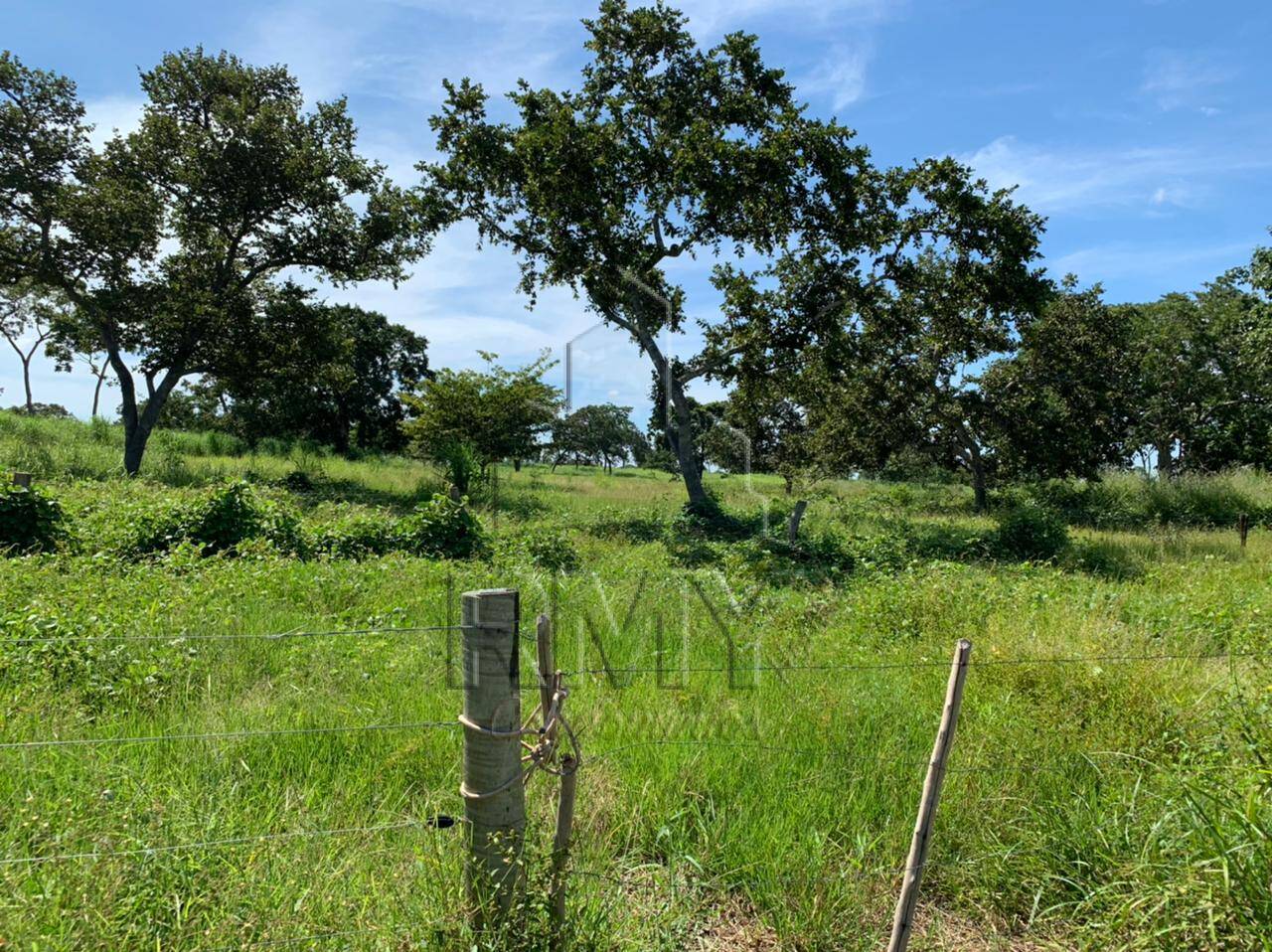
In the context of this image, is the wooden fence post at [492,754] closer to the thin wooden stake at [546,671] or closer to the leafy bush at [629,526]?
the thin wooden stake at [546,671]

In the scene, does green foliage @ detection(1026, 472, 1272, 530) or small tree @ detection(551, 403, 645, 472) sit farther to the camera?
small tree @ detection(551, 403, 645, 472)

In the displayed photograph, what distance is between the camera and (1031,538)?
12453 mm

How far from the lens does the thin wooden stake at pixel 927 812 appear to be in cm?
213

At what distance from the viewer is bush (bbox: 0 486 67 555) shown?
25.8ft

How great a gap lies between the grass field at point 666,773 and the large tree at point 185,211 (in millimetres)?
13854

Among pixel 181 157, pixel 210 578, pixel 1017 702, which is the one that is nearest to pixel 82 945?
pixel 1017 702

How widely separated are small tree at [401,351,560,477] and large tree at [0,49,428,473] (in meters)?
4.39

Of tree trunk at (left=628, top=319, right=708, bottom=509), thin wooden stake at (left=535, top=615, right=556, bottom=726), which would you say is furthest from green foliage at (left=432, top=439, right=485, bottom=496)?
thin wooden stake at (left=535, top=615, right=556, bottom=726)

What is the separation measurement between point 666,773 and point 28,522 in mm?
9069

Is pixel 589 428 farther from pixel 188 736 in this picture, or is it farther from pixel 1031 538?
pixel 188 736

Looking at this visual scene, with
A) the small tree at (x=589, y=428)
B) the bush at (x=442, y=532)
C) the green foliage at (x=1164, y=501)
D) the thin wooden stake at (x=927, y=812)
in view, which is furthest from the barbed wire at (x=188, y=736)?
the green foliage at (x=1164, y=501)

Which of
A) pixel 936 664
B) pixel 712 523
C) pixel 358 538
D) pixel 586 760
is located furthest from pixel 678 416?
pixel 586 760

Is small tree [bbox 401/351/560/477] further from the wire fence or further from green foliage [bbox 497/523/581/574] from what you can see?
the wire fence

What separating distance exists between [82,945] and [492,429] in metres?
20.4
